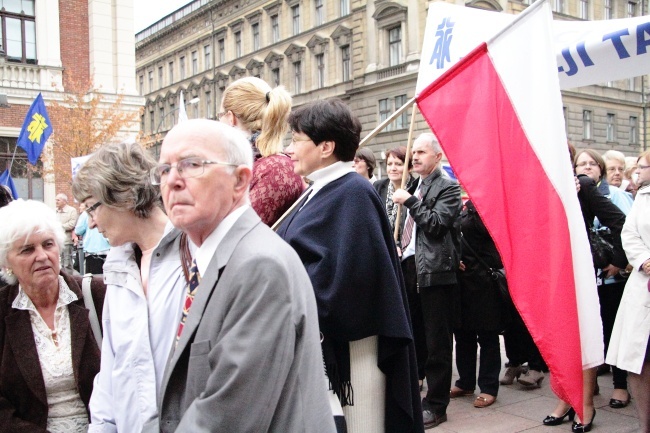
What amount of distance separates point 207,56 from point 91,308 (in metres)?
54.1

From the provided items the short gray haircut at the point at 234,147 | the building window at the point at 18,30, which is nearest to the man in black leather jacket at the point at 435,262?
the short gray haircut at the point at 234,147

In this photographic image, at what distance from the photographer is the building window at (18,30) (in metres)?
20.8

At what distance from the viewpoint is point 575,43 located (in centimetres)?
482

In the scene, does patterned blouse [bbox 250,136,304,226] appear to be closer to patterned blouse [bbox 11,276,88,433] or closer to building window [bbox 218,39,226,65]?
patterned blouse [bbox 11,276,88,433]

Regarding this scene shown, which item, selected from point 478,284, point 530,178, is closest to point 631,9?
point 478,284

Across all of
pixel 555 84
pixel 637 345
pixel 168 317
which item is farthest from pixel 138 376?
pixel 637 345

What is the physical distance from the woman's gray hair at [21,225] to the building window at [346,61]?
1507 inches

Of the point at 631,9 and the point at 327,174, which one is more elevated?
the point at 631,9

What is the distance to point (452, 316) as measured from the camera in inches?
208

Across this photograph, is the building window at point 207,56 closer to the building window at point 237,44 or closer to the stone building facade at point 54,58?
the building window at point 237,44

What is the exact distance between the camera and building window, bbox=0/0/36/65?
20766 millimetres

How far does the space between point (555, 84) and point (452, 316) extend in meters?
2.57

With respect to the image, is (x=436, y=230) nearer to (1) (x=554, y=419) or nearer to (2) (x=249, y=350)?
(1) (x=554, y=419)

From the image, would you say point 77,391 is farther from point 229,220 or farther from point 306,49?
point 306,49
